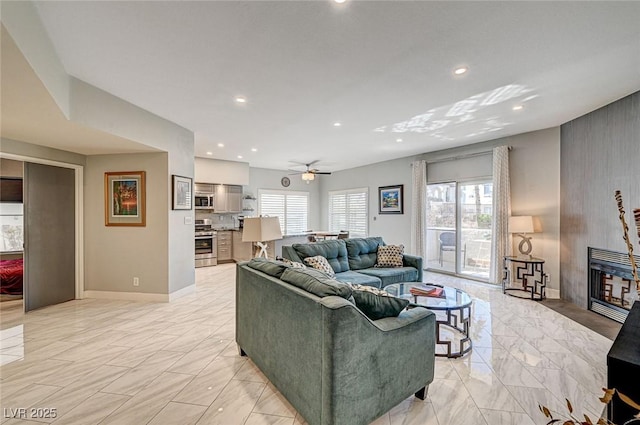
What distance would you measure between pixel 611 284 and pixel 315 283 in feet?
14.2

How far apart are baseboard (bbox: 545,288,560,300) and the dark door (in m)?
7.73

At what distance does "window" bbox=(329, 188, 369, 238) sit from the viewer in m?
8.67

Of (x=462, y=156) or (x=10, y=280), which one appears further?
(x=462, y=156)

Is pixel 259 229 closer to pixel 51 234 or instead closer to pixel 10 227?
pixel 51 234

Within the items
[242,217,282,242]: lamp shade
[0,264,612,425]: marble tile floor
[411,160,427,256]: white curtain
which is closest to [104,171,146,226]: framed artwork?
[0,264,612,425]: marble tile floor

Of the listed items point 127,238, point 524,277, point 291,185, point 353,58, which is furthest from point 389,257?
point 291,185

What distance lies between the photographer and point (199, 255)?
7.24 m

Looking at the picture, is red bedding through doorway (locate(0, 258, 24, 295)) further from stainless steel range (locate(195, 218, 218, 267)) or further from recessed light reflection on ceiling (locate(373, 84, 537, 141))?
recessed light reflection on ceiling (locate(373, 84, 537, 141))

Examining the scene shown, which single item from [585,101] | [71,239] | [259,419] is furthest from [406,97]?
[71,239]

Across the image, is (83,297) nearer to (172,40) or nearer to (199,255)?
(199,255)

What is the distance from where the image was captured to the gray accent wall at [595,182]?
3.52 metres

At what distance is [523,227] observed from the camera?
15.7 ft

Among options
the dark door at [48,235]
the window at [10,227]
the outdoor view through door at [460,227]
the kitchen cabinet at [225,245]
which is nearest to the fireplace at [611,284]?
the outdoor view through door at [460,227]

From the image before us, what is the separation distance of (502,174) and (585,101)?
1739 millimetres
